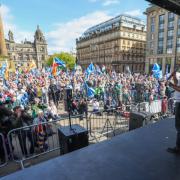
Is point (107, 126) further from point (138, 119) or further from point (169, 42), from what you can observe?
point (169, 42)

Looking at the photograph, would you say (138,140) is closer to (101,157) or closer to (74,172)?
(101,157)

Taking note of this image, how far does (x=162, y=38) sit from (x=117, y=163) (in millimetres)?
49891

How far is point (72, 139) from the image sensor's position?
155 inches

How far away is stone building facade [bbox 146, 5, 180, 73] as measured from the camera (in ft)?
137

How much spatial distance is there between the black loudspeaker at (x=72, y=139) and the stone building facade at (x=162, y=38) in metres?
42.7

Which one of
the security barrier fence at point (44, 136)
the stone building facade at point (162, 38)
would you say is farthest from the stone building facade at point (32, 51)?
the security barrier fence at point (44, 136)

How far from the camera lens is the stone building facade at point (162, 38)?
1639 inches

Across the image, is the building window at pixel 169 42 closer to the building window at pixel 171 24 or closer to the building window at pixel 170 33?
the building window at pixel 170 33

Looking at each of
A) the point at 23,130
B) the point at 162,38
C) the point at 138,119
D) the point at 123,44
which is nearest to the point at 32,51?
the point at 123,44

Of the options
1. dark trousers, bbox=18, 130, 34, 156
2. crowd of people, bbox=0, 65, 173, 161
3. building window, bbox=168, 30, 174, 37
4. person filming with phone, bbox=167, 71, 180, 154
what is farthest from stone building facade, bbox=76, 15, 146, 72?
person filming with phone, bbox=167, 71, 180, 154

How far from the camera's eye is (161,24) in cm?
4500

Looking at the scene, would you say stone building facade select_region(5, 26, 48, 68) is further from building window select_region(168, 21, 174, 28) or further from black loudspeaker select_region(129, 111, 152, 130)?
black loudspeaker select_region(129, 111, 152, 130)

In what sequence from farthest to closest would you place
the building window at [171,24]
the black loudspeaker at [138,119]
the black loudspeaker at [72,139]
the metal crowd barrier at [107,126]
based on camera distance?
the building window at [171,24]
the metal crowd barrier at [107,126]
the black loudspeaker at [138,119]
the black loudspeaker at [72,139]

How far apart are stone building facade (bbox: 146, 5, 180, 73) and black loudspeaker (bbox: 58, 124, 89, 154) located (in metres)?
42.7
